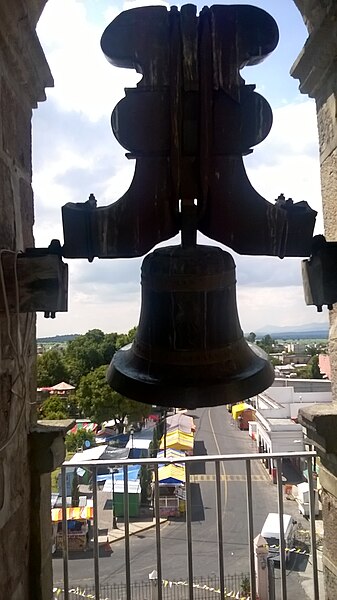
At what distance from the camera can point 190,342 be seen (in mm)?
862

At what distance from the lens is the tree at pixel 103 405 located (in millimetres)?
2779

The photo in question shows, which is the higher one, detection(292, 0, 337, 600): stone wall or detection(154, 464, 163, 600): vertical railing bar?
detection(292, 0, 337, 600): stone wall

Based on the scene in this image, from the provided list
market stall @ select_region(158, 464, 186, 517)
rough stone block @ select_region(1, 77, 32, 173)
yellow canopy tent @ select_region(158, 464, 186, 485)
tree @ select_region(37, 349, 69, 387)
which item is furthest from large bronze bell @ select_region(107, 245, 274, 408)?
tree @ select_region(37, 349, 69, 387)

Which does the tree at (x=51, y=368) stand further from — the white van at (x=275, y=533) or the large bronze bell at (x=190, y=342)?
the large bronze bell at (x=190, y=342)

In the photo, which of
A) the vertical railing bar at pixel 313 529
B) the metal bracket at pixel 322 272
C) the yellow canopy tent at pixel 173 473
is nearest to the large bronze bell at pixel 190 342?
the metal bracket at pixel 322 272

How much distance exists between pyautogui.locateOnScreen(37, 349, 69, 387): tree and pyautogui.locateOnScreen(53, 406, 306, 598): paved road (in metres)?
0.95

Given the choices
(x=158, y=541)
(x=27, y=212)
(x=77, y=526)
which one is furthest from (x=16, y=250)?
(x=77, y=526)

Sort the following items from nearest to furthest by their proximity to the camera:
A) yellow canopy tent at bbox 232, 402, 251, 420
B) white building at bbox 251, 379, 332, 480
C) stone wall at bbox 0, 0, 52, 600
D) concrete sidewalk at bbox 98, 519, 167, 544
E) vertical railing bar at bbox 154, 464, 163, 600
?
stone wall at bbox 0, 0, 52, 600, vertical railing bar at bbox 154, 464, 163, 600, concrete sidewalk at bbox 98, 519, 167, 544, white building at bbox 251, 379, 332, 480, yellow canopy tent at bbox 232, 402, 251, 420

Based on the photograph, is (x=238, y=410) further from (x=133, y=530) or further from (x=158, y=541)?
(x=158, y=541)

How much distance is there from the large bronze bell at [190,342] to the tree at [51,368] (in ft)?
6.06

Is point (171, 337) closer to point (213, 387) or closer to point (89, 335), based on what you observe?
point (213, 387)

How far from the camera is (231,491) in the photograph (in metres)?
4.20

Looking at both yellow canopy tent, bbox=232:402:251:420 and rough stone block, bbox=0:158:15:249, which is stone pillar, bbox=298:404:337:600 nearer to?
rough stone block, bbox=0:158:15:249

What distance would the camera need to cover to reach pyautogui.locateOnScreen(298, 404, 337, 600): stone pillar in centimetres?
122
